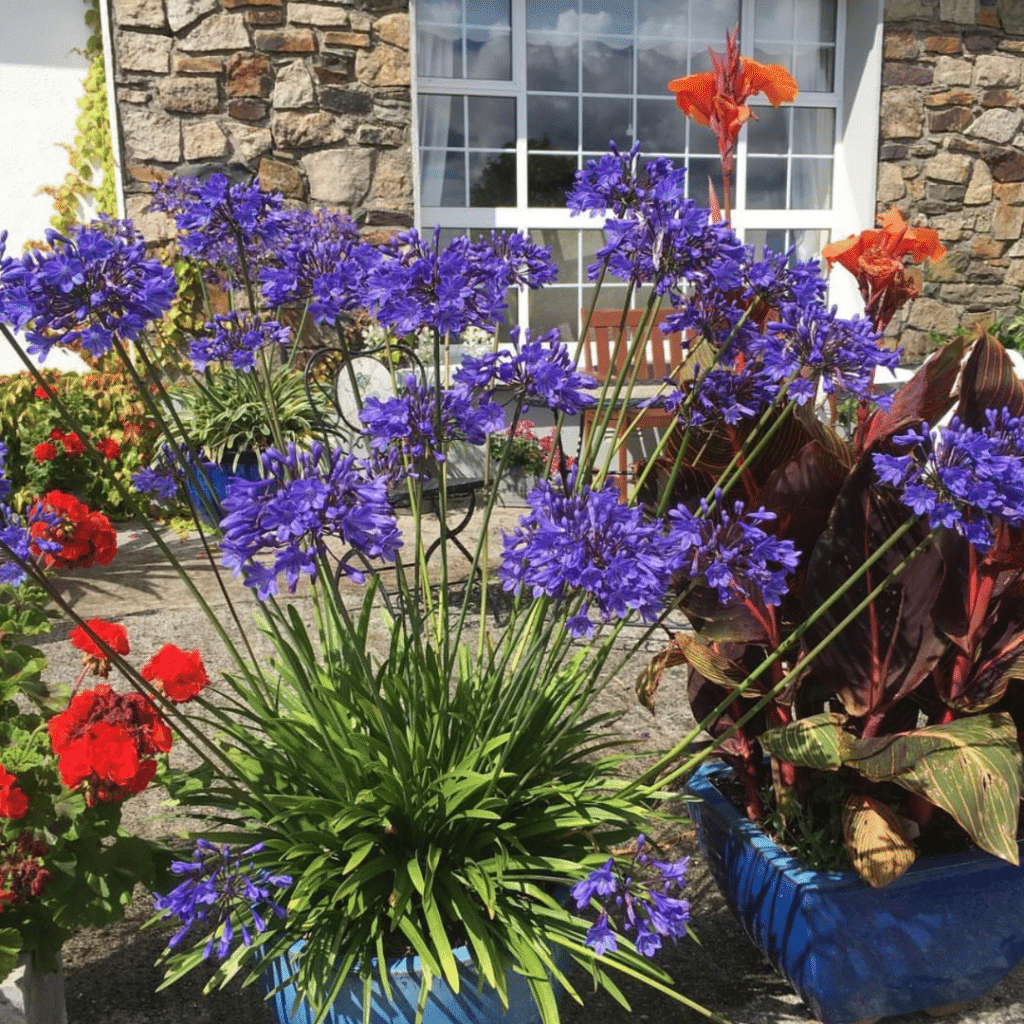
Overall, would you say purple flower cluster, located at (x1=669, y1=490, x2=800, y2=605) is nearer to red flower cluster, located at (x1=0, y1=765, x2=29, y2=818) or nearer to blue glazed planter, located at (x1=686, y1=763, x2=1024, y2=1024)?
blue glazed planter, located at (x1=686, y1=763, x2=1024, y2=1024)

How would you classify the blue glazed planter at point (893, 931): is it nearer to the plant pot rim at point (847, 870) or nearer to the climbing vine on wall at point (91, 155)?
the plant pot rim at point (847, 870)

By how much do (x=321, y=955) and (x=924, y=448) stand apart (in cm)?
96

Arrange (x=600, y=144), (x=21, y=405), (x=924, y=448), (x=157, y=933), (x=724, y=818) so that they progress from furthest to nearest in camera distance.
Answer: (x=600, y=144) < (x=21, y=405) < (x=157, y=933) < (x=724, y=818) < (x=924, y=448)

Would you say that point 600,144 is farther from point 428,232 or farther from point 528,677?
point 528,677

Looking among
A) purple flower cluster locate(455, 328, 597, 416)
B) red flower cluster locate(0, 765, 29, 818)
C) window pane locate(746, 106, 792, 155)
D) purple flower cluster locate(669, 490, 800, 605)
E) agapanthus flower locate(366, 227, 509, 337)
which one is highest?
window pane locate(746, 106, 792, 155)

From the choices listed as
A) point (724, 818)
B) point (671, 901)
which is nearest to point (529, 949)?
point (671, 901)

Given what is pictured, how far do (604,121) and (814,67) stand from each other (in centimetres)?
138

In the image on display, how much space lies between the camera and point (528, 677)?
4.90 ft

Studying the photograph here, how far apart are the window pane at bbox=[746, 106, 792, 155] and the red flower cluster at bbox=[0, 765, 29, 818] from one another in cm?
611

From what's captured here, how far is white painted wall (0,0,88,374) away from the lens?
5.55 m

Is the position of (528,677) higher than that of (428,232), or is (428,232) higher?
(428,232)

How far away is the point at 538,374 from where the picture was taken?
52.9 inches

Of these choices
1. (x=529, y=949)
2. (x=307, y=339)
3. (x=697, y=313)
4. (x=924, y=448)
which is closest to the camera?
(x=924, y=448)

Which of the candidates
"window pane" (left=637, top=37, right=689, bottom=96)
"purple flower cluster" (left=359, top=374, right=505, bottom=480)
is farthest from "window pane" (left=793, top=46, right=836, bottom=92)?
"purple flower cluster" (left=359, top=374, right=505, bottom=480)
